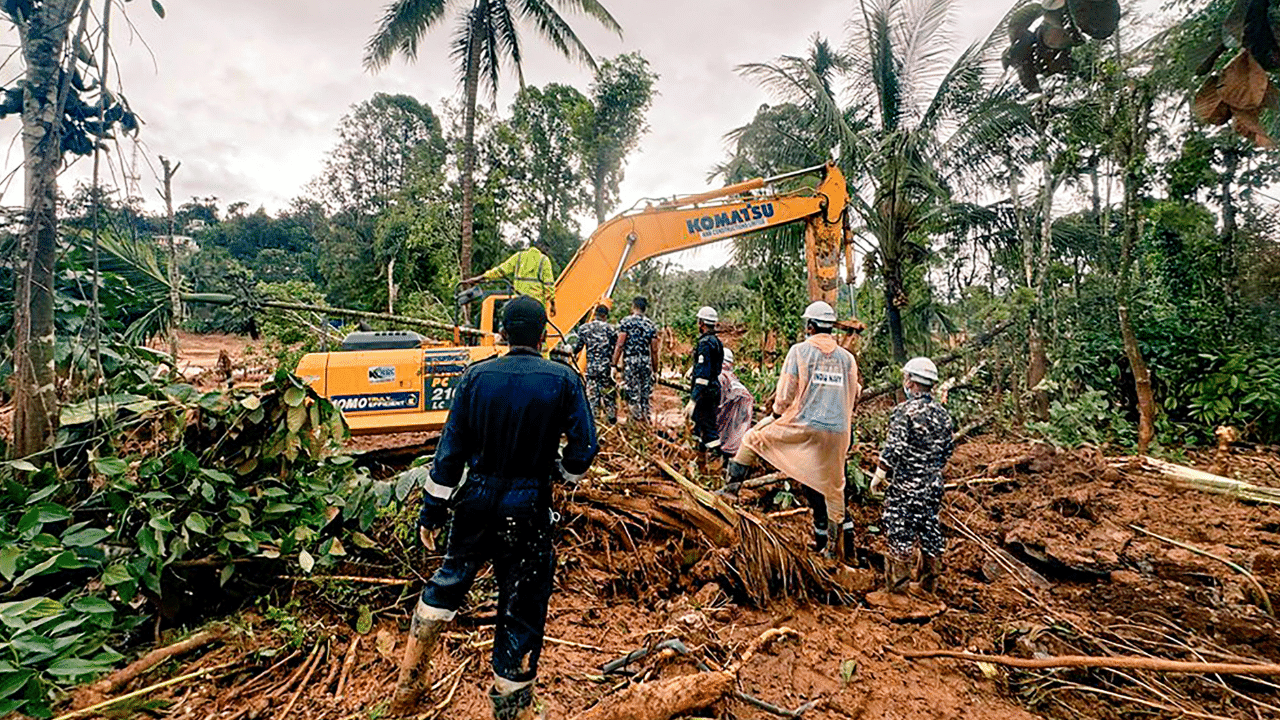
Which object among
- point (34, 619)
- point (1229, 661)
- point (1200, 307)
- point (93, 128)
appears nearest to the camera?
point (34, 619)

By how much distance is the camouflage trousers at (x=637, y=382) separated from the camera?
7250 millimetres

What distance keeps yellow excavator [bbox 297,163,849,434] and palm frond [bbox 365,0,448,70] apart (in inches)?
404

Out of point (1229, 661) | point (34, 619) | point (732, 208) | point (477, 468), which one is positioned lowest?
point (1229, 661)

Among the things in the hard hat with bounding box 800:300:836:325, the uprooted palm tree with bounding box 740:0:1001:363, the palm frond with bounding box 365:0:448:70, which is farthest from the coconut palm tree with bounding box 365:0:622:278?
the hard hat with bounding box 800:300:836:325

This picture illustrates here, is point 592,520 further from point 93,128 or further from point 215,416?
point 93,128

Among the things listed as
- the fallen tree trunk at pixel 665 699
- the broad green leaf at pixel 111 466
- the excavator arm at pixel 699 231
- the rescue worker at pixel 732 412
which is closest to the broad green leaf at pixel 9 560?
the broad green leaf at pixel 111 466

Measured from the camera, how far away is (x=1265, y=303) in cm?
941

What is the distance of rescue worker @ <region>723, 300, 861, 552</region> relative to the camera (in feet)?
14.7

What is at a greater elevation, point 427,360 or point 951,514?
point 427,360

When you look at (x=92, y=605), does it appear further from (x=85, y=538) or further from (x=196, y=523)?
(x=196, y=523)

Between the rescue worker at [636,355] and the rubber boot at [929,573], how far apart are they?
11.9 ft

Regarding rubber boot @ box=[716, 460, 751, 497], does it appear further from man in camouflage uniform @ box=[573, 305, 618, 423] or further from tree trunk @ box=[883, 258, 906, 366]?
tree trunk @ box=[883, 258, 906, 366]

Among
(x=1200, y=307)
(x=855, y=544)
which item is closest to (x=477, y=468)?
(x=855, y=544)

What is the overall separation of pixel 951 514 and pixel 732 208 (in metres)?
3.79
